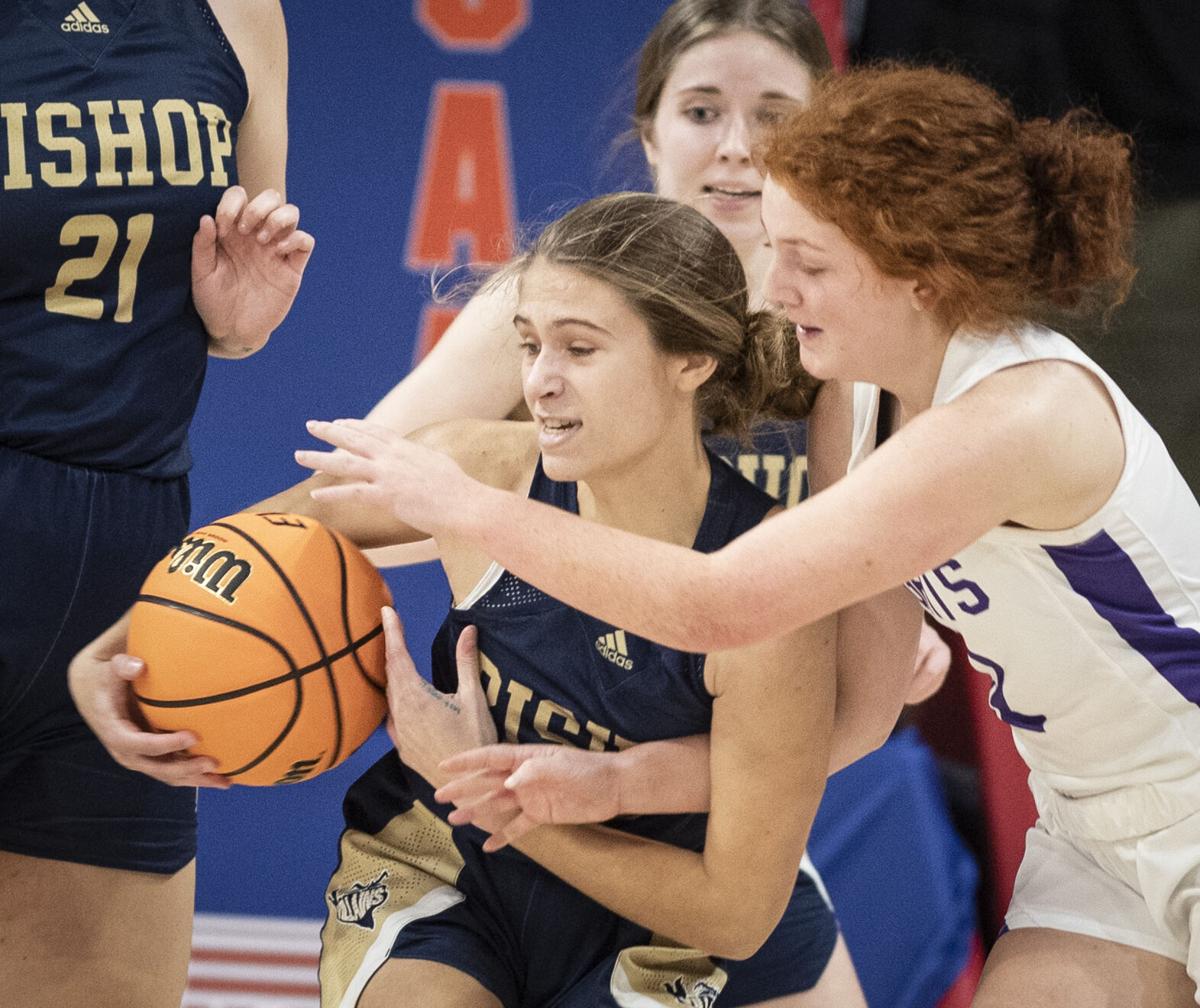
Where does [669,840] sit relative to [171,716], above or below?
below

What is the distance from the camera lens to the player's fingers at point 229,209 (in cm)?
264

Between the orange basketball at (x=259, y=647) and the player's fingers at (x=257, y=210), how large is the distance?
54 centimetres

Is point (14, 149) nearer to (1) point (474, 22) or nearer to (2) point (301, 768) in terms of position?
(2) point (301, 768)

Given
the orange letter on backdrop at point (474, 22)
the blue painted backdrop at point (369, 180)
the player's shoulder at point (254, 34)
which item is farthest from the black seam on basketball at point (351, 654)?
the orange letter on backdrop at point (474, 22)

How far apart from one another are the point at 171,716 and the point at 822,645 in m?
1.00

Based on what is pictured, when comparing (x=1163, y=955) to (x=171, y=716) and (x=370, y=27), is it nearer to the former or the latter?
(x=171, y=716)

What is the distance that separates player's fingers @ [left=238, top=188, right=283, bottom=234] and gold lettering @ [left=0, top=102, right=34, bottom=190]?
355 mm

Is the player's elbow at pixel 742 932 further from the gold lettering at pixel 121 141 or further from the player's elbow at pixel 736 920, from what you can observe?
the gold lettering at pixel 121 141

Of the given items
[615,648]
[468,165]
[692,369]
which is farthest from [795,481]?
[468,165]

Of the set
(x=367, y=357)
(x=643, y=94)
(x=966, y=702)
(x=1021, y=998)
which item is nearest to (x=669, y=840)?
(x=1021, y=998)

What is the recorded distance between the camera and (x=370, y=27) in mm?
5148

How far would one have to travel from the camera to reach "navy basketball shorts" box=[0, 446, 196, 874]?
98.7 inches

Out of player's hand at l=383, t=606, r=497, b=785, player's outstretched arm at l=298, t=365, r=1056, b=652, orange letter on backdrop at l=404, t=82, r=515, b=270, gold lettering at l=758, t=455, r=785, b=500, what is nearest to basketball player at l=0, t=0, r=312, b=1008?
player's hand at l=383, t=606, r=497, b=785

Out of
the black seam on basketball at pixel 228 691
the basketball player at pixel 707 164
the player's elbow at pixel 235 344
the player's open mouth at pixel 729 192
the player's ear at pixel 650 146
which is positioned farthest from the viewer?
the player's ear at pixel 650 146
